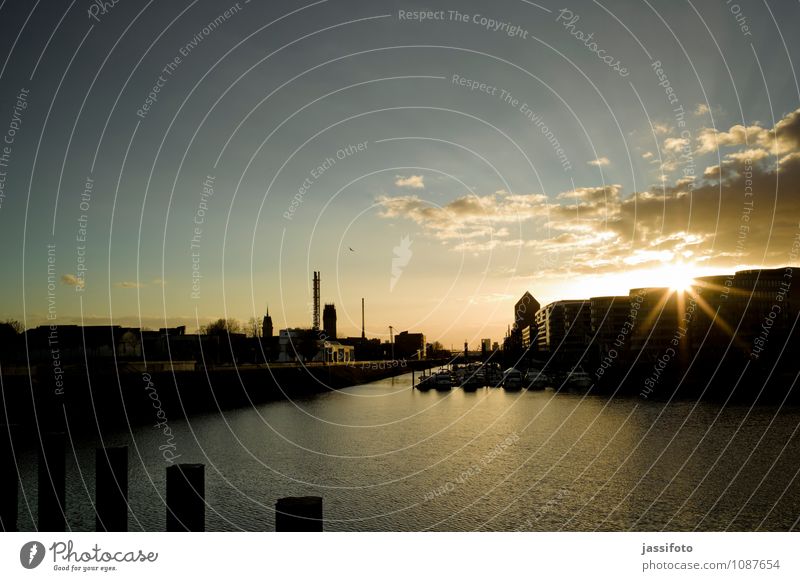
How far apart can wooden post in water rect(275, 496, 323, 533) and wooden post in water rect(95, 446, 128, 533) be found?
599 centimetres

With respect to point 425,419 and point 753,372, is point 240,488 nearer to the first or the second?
point 425,419

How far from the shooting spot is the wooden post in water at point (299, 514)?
9.33m

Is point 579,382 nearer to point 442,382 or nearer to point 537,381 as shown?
point 537,381

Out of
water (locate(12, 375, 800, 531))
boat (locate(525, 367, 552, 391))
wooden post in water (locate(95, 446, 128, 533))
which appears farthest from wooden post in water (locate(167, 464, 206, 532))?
boat (locate(525, 367, 552, 391))

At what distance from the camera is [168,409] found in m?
74.2

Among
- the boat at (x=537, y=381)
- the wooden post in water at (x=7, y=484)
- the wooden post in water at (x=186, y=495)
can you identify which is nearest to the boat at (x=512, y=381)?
the boat at (x=537, y=381)

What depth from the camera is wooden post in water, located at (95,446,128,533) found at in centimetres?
1388

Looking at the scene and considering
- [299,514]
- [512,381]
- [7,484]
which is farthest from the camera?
[512,381]

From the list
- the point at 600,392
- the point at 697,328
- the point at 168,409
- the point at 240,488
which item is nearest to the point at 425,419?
the point at 168,409

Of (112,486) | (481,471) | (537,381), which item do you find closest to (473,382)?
(537,381)
